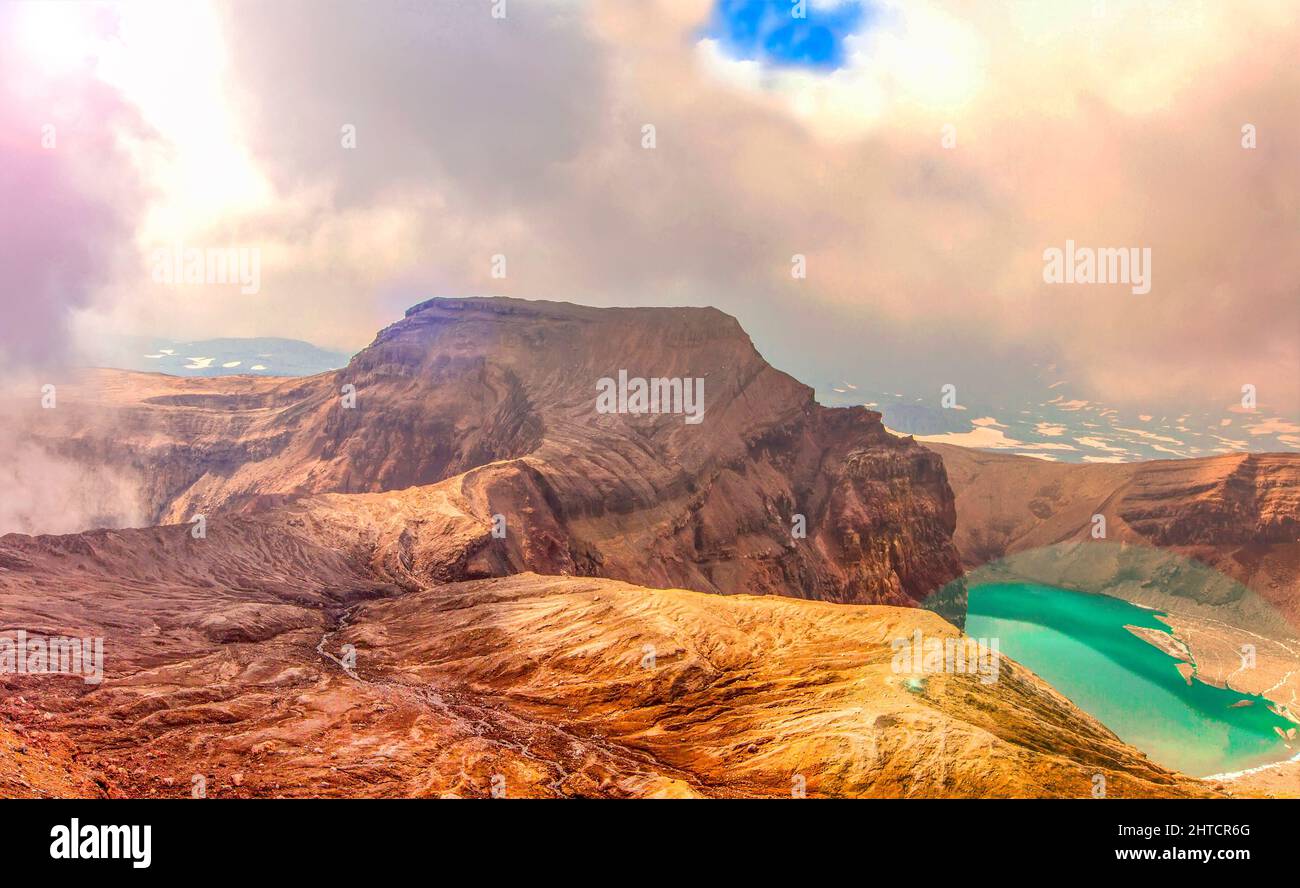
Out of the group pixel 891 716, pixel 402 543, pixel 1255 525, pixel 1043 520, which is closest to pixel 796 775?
pixel 891 716

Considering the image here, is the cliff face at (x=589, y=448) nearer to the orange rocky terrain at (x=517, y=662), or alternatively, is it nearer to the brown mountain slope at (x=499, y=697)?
the orange rocky terrain at (x=517, y=662)

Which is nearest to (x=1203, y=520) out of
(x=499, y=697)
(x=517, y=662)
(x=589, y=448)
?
(x=589, y=448)

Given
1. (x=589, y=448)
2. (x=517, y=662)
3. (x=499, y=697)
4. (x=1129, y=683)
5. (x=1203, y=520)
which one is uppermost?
(x=589, y=448)

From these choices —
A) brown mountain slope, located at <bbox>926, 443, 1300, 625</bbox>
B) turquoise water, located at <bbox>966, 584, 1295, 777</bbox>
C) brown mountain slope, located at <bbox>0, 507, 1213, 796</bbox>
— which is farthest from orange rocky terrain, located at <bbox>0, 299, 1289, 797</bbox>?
brown mountain slope, located at <bbox>926, 443, 1300, 625</bbox>

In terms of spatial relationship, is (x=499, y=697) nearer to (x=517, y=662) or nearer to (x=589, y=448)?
(x=517, y=662)

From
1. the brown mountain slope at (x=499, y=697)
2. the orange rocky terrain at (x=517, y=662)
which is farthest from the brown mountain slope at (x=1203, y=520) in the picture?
the brown mountain slope at (x=499, y=697)
